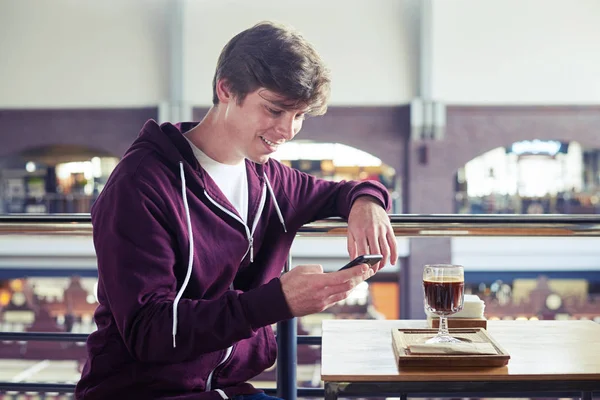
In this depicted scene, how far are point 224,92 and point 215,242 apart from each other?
277 mm

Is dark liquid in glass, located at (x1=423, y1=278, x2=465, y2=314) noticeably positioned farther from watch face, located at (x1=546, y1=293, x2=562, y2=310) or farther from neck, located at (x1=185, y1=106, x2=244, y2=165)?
watch face, located at (x1=546, y1=293, x2=562, y2=310)

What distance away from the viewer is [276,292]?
112 centimetres

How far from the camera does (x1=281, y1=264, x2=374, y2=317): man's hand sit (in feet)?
3.63

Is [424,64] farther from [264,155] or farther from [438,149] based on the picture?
[264,155]

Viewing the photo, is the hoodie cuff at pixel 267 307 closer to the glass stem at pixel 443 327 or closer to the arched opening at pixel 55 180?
the glass stem at pixel 443 327

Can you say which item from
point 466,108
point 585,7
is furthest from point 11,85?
point 585,7

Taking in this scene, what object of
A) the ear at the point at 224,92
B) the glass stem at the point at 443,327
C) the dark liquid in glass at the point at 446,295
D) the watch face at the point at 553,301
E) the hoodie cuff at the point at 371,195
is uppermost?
the ear at the point at 224,92

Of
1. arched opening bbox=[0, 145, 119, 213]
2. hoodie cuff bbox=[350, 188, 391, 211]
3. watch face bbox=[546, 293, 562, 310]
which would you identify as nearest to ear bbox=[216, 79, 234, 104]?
hoodie cuff bbox=[350, 188, 391, 211]

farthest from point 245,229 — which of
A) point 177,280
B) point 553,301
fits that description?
point 553,301

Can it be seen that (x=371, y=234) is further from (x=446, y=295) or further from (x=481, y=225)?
(x=481, y=225)

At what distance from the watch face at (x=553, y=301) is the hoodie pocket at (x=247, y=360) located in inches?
421

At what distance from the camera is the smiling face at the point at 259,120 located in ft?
4.21

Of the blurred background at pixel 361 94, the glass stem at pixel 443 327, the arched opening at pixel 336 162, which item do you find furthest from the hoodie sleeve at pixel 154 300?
the arched opening at pixel 336 162

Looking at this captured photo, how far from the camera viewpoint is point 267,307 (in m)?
1.11
